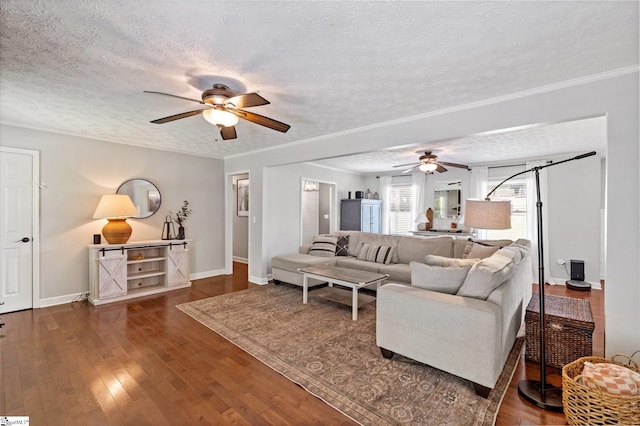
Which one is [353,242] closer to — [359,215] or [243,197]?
[359,215]

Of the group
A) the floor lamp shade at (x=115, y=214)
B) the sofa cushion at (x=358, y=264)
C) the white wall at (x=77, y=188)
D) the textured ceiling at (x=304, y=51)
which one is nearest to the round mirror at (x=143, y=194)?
the white wall at (x=77, y=188)

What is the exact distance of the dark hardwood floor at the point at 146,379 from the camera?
196cm

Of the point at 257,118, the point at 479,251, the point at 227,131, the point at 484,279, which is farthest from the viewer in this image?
the point at 479,251

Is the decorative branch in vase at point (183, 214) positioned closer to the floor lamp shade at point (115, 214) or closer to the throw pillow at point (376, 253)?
the floor lamp shade at point (115, 214)

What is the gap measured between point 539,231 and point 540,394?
47.1 inches

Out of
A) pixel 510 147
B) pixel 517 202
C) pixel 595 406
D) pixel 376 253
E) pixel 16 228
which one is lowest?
pixel 595 406

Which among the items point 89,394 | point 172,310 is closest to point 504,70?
point 89,394

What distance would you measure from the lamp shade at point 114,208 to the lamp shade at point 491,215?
4.61 m

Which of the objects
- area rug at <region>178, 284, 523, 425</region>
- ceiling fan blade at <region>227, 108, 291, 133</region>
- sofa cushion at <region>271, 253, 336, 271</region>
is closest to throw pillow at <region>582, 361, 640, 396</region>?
area rug at <region>178, 284, 523, 425</region>

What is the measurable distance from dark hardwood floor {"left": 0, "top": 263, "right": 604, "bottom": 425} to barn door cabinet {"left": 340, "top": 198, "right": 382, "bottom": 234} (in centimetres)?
468

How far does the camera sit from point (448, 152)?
211 inches

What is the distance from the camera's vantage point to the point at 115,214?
4.28 meters

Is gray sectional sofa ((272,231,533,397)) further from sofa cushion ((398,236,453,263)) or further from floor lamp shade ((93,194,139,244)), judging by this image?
floor lamp shade ((93,194,139,244))

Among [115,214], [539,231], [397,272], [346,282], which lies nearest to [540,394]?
[539,231]
